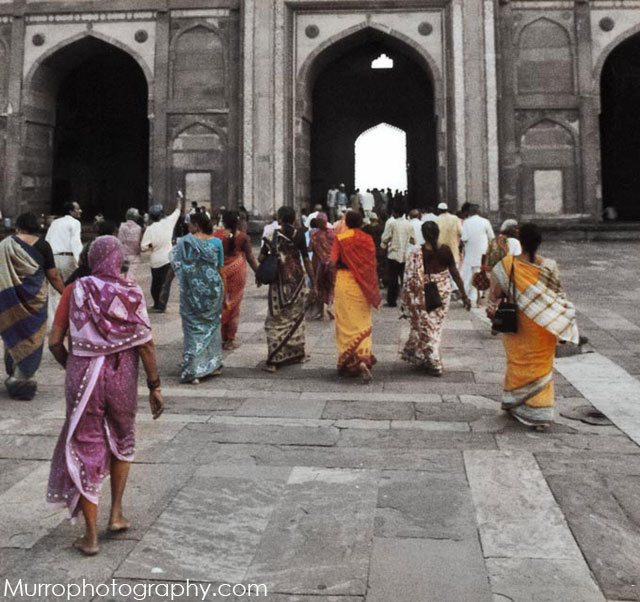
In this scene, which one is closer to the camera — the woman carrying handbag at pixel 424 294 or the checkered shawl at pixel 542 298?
the checkered shawl at pixel 542 298

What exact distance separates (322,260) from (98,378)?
20.1 ft

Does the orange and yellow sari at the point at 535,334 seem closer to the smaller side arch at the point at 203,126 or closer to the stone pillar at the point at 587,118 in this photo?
the stone pillar at the point at 587,118

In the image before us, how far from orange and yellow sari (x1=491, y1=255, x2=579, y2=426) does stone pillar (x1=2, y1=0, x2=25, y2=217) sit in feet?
52.9

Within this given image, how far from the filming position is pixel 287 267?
6.25 metres

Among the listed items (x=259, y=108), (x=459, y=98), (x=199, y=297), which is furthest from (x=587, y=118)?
(x=199, y=297)

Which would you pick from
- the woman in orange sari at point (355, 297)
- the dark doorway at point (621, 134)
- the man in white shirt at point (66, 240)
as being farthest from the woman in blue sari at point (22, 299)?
the dark doorway at point (621, 134)

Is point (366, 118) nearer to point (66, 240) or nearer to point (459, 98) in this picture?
point (459, 98)

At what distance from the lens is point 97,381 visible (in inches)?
111

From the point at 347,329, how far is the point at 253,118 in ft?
40.0

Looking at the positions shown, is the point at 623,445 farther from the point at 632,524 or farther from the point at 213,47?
the point at 213,47

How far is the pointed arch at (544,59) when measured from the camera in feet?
56.2

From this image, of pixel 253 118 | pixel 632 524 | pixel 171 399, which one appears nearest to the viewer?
pixel 632 524

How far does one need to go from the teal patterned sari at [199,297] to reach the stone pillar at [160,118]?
473 inches

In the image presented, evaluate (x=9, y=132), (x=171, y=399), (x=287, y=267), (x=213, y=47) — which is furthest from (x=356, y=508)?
(x=9, y=132)
